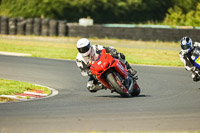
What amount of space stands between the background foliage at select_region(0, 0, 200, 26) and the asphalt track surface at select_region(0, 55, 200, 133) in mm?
23358

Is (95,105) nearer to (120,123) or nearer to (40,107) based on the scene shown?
(40,107)

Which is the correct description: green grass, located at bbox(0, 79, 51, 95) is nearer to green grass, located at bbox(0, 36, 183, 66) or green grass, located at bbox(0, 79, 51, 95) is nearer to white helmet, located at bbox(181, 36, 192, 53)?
white helmet, located at bbox(181, 36, 192, 53)

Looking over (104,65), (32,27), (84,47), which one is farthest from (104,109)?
(32,27)

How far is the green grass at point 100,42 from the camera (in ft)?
74.5

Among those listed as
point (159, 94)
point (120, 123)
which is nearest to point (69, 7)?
point (159, 94)

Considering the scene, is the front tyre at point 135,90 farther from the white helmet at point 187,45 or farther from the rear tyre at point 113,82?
the white helmet at point 187,45

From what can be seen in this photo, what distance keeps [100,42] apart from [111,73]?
63.6 feet

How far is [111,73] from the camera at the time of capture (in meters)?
10.8

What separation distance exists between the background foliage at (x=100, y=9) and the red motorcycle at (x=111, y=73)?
86.7ft

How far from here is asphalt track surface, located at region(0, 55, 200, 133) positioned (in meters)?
7.34

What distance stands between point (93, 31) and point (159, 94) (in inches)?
784

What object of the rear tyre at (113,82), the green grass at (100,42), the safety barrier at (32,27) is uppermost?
the rear tyre at (113,82)

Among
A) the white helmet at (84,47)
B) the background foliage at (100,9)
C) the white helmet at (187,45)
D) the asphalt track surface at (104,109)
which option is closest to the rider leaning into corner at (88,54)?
the white helmet at (84,47)

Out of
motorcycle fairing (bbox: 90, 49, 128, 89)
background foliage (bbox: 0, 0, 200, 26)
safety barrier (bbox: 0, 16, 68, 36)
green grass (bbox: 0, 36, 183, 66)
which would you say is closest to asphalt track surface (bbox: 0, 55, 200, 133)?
motorcycle fairing (bbox: 90, 49, 128, 89)
